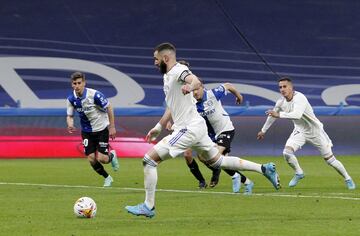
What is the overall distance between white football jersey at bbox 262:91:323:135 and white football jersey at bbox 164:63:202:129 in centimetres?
576

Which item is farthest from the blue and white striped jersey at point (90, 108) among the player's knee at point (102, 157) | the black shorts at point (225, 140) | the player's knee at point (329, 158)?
the player's knee at point (329, 158)

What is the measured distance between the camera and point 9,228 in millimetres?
12461

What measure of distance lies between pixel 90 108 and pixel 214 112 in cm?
270

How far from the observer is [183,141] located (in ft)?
46.2

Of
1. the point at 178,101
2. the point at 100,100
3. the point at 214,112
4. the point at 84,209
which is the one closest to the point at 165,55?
the point at 178,101

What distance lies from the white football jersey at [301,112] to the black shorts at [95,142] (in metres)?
3.38

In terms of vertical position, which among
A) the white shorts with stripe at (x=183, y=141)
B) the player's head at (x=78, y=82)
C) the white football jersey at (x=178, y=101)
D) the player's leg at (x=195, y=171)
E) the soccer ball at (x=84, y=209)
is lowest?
the soccer ball at (x=84, y=209)

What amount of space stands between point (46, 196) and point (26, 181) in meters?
4.37

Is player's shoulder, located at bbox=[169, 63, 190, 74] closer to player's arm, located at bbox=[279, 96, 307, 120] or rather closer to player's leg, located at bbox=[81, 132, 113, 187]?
player's arm, located at bbox=[279, 96, 307, 120]

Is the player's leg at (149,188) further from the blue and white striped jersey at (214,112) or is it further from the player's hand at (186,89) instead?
the blue and white striped jersey at (214,112)

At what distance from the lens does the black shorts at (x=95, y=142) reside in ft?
69.7

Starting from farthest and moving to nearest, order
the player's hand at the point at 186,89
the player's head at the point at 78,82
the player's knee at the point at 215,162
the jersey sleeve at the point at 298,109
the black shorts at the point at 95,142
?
1. the black shorts at the point at 95,142
2. the player's head at the point at 78,82
3. the jersey sleeve at the point at 298,109
4. the player's knee at the point at 215,162
5. the player's hand at the point at 186,89

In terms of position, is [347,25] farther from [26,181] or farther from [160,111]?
[26,181]

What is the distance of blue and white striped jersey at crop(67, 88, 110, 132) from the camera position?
2102 centimetres
